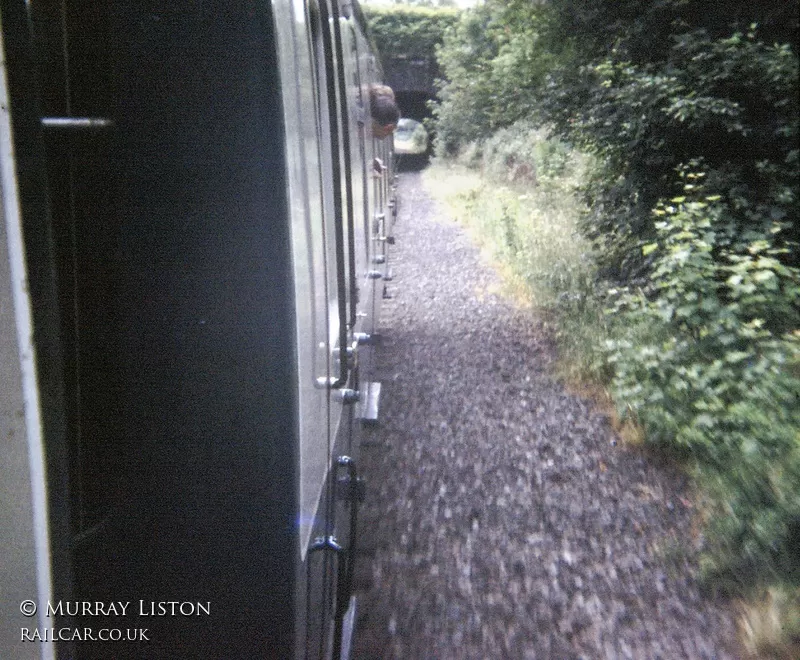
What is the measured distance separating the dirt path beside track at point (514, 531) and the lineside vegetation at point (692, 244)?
265mm

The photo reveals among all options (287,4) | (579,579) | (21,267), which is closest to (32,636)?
(21,267)

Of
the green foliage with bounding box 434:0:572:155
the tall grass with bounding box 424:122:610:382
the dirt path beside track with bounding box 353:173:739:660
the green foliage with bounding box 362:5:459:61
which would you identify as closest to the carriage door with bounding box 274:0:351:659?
the dirt path beside track with bounding box 353:173:739:660

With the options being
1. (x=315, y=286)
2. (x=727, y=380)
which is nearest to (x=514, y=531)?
(x=727, y=380)

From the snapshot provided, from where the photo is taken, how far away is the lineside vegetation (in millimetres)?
3867

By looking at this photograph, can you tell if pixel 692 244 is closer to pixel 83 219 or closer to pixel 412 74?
pixel 83 219

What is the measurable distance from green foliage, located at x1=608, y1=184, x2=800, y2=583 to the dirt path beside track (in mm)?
300

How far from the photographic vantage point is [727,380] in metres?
4.85

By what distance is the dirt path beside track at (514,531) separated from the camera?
11.6 ft

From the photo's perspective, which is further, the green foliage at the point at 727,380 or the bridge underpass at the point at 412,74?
the bridge underpass at the point at 412,74

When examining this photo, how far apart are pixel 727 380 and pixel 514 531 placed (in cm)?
165

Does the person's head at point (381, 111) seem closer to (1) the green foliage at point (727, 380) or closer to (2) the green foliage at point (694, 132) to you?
(1) the green foliage at point (727, 380)

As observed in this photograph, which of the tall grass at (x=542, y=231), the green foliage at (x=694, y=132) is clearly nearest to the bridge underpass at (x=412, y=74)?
the tall grass at (x=542, y=231)

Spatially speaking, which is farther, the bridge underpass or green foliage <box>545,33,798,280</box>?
the bridge underpass

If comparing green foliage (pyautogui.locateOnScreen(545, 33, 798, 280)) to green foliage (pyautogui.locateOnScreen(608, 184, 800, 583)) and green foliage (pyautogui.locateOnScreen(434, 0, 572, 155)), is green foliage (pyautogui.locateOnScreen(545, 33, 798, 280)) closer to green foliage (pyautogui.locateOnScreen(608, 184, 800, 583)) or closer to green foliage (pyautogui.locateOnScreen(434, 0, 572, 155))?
green foliage (pyautogui.locateOnScreen(608, 184, 800, 583))
